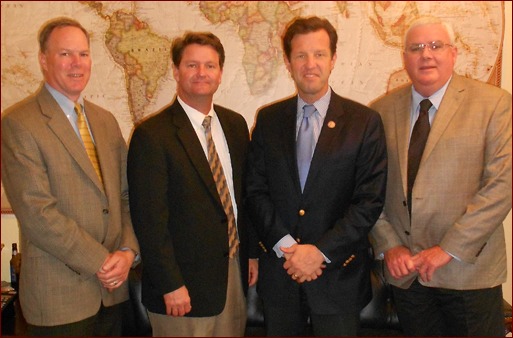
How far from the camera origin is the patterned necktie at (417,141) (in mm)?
2107

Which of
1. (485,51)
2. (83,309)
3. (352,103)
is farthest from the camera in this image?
(485,51)

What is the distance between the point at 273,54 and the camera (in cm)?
303

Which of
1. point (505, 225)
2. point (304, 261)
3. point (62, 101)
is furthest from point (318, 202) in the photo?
point (505, 225)

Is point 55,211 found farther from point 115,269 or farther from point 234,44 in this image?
point 234,44

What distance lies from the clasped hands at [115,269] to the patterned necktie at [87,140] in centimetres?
33

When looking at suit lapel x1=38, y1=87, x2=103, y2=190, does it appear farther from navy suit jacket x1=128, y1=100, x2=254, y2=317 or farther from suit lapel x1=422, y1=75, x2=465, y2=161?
suit lapel x1=422, y1=75, x2=465, y2=161

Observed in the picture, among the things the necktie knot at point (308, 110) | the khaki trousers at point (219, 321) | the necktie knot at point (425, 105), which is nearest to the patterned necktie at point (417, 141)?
the necktie knot at point (425, 105)

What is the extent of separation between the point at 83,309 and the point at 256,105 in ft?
5.41

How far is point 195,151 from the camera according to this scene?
2043 mm

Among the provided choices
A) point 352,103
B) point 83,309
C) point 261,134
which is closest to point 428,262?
point 352,103

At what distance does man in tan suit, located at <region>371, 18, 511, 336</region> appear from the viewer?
6.54 feet

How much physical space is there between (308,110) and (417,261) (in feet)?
2.65

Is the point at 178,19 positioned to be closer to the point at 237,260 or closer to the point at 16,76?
the point at 16,76

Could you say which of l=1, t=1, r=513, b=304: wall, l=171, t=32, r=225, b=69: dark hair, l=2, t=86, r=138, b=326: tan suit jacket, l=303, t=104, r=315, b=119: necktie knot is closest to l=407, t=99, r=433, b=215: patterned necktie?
l=303, t=104, r=315, b=119: necktie knot
